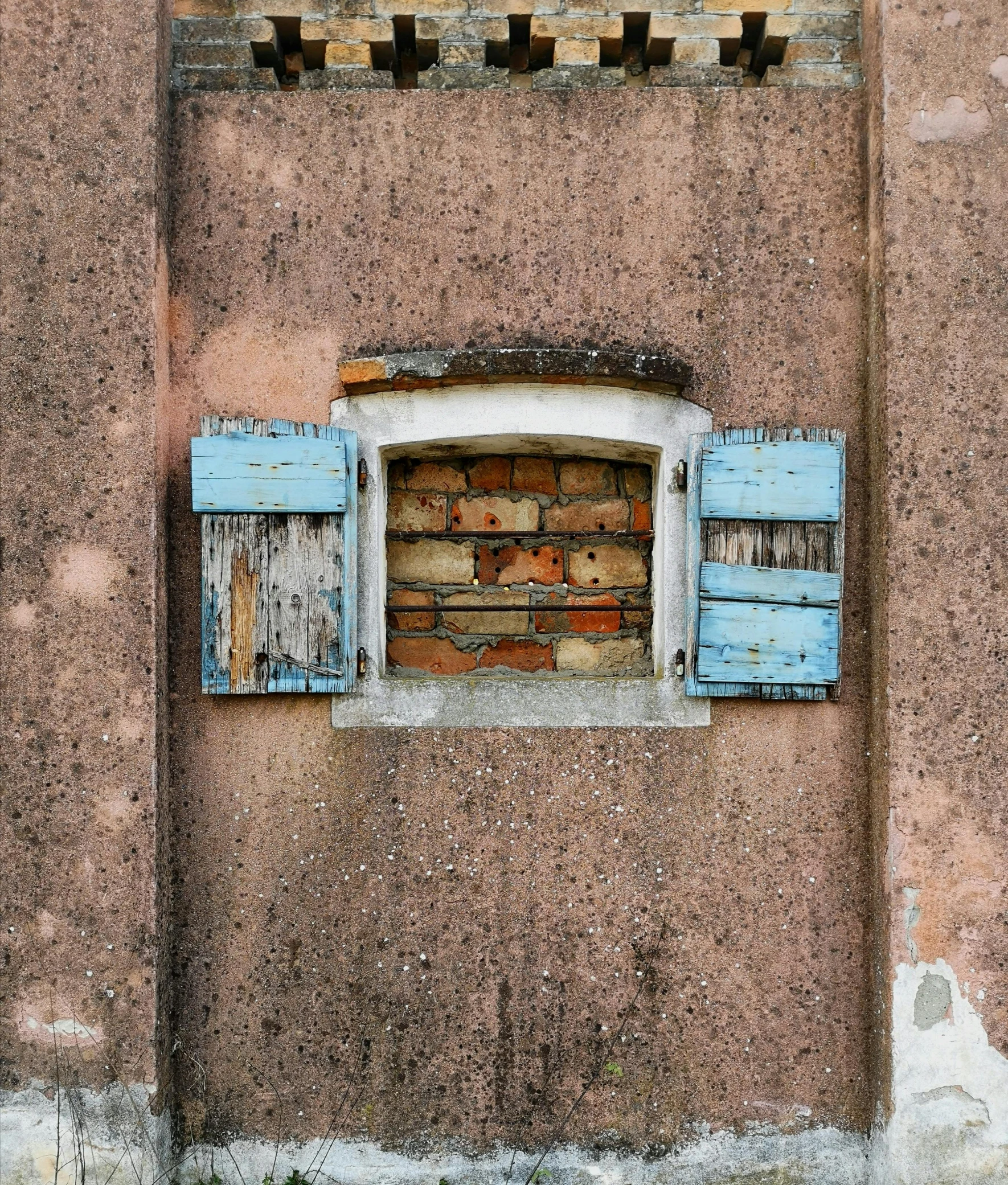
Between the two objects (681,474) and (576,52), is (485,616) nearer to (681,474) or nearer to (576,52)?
(681,474)

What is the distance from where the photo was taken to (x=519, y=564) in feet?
12.0

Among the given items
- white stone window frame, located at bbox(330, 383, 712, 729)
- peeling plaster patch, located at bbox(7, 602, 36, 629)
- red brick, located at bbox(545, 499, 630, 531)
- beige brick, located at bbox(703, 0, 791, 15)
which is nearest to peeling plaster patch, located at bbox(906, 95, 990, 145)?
beige brick, located at bbox(703, 0, 791, 15)

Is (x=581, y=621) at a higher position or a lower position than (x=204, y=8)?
lower

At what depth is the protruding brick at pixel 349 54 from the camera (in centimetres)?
341

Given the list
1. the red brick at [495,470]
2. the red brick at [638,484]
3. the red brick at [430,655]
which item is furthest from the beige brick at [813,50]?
the red brick at [430,655]

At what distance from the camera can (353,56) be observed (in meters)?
3.41

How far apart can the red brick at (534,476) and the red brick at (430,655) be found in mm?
687

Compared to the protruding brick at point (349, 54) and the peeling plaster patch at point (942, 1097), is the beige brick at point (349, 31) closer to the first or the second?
the protruding brick at point (349, 54)

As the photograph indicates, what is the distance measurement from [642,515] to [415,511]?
91cm

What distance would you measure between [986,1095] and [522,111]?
384 cm

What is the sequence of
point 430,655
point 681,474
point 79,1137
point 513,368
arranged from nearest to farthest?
1. point 79,1137
2. point 513,368
3. point 681,474
4. point 430,655

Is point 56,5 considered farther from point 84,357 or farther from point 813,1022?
point 813,1022

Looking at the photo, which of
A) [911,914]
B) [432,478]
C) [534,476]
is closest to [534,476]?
[534,476]

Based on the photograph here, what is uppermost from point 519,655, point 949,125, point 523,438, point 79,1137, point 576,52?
point 576,52
